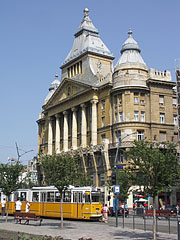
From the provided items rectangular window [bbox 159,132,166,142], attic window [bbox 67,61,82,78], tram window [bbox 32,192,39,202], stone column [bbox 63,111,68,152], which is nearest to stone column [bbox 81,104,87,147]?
stone column [bbox 63,111,68,152]

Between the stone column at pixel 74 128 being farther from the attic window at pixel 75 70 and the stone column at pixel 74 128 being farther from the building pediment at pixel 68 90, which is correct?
the attic window at pixel 75 70

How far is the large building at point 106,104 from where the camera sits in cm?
5747

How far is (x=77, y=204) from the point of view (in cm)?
3441

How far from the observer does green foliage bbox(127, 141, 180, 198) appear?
19547 millimetres

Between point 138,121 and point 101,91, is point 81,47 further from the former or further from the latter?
point 138,121

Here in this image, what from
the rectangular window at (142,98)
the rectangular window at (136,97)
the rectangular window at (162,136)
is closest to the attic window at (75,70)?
the rectangular window at (136,97)

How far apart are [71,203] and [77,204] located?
74 cm

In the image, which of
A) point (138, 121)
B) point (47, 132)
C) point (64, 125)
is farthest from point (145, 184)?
point (47, 132)

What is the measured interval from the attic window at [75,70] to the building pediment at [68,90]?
9.88ft

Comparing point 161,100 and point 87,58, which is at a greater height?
point 87,58

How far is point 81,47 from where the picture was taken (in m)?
72.6

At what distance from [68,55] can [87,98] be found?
16330mm

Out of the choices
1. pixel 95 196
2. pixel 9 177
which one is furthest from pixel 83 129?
pixel 9 177

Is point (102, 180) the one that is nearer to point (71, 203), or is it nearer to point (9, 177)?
point (71, 203)
